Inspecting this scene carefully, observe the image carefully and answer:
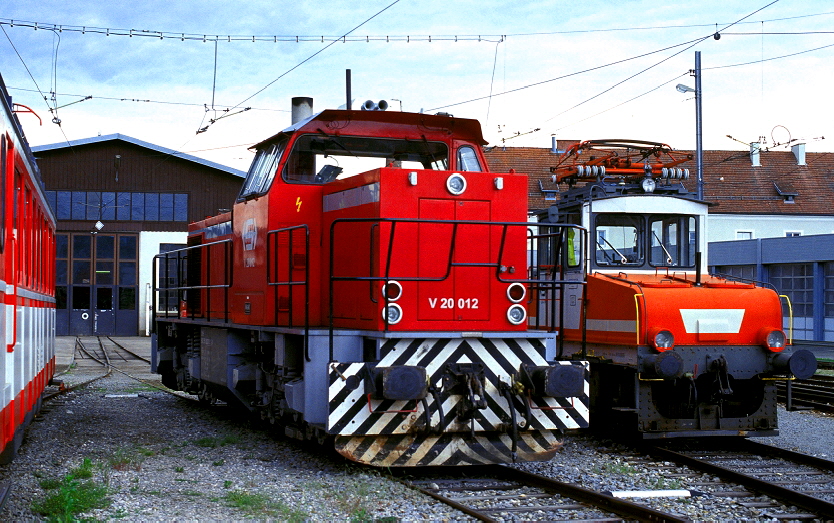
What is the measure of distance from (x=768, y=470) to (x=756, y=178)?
122 feet

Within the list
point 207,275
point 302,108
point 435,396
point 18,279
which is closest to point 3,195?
point 18,279

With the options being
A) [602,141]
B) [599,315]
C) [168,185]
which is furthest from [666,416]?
[168,185]

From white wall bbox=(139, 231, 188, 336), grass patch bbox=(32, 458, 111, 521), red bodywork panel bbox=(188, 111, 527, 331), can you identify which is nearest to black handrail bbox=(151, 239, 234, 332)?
red bodywork panel bbox=(188, 111, 527, 331)

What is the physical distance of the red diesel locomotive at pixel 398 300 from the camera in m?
6.79

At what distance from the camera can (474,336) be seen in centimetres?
700

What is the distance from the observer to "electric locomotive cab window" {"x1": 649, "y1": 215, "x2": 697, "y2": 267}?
995 centimetres

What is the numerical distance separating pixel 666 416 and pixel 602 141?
362 cm

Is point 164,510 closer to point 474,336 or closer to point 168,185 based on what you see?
point 474,336

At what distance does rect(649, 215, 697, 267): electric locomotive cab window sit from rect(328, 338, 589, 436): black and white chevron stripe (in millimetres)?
3192

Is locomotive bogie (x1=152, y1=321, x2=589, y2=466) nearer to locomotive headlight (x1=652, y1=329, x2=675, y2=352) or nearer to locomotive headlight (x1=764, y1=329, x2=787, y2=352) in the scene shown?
locomotive headlight (x1=652, y1=329, x2=675, y2=352)

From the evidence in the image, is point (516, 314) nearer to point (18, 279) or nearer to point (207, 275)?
point (18, 279)

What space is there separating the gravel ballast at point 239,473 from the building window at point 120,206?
28217 mm

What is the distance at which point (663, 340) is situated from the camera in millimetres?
8234

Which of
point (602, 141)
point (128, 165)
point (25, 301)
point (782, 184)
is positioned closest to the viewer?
point (25, 301)
